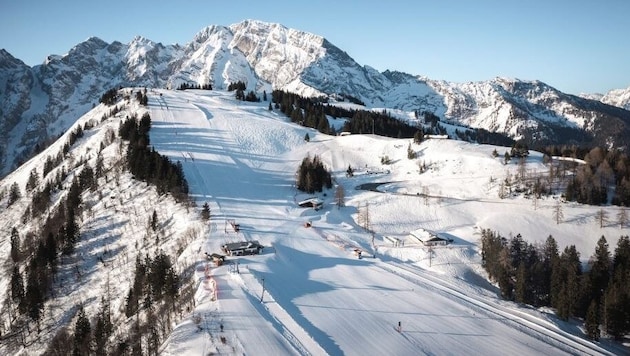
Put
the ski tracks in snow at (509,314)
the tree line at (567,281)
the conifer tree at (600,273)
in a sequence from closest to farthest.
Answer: the ski tracks in snow at (509,314), the tree line at (567,281), the conifer tree at (600,273)

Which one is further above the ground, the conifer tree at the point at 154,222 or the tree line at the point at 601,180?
the tree line at the point at 601,180

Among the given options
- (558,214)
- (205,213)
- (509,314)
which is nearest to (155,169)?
(205,213)

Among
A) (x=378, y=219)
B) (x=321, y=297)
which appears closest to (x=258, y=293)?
(x=321, y=297)

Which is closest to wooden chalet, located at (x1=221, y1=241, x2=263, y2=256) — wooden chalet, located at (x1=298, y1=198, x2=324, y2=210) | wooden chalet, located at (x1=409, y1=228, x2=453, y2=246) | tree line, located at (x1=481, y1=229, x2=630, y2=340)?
wooden chalet, located at (x1=409, y1=228, x2=453, y2=246)

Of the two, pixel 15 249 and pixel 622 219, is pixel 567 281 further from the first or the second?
pixel 15 249

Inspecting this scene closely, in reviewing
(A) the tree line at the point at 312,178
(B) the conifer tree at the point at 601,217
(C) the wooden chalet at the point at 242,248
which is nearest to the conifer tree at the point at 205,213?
(C) the wooden chalet at the point at 242,248

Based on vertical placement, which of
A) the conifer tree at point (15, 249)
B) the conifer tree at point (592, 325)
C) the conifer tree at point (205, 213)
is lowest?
the conifer tree at point (15, 249)

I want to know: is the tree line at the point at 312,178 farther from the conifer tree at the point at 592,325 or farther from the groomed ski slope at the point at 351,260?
the conifer tree at the point at 592,325

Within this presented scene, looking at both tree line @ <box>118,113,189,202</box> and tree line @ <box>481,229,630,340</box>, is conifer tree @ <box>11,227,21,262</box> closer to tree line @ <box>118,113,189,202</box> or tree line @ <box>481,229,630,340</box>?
tree line @ <box>118,113,189,202</box>
